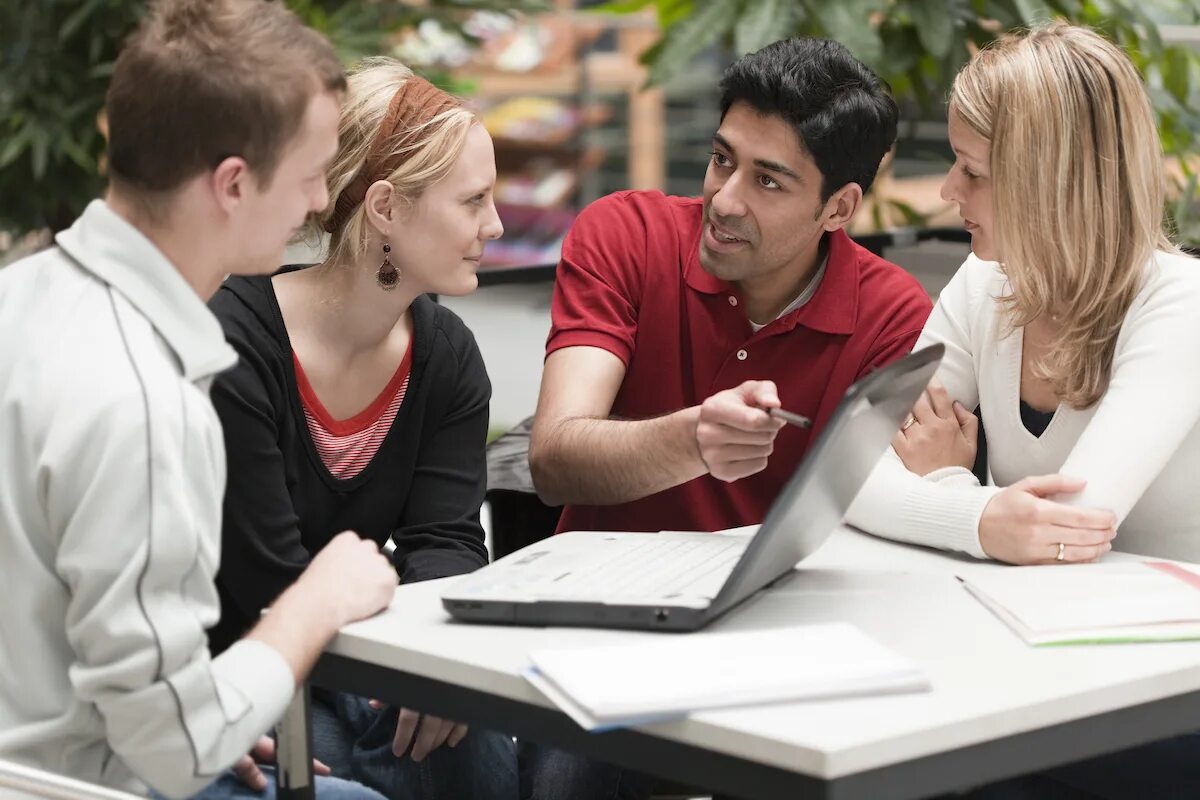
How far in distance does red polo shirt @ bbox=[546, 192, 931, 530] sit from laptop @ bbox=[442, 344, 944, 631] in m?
0.54

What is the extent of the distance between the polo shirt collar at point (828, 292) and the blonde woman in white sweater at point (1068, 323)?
0.24 metres

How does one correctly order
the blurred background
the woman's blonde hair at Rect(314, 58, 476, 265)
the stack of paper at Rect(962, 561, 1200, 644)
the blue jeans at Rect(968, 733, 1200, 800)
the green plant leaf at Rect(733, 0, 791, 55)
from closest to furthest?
the stack of paper at Rect(962, 561, 1200, 644)
the blue jeans at Rect(968, 733, 1200, 800)
the woman's blonde hair at Rect(314, 58, 476, 265)
the green plant leaf at Rect(733, 0, 791, 55)
the blurred background

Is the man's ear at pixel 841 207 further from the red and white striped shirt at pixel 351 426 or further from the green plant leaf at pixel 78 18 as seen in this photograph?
the green plant leaf at pixel 78 18

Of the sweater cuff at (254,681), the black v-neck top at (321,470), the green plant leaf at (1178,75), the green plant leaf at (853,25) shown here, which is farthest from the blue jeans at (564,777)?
the green plant leaf at (1178,75)

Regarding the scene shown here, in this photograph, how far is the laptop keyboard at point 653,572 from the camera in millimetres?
1273

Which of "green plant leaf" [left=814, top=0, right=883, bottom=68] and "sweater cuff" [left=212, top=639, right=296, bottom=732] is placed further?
"green plant leaf" [left=814, top=0, right=883, bottom=68]

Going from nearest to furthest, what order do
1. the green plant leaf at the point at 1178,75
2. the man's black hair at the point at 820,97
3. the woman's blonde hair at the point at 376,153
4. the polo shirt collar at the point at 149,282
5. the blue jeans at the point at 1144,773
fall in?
the polo shirt collar at the point at 149,282, the blue jeans at the point at 1144,773, the woman's blonde hair at the point at 376,153, the man's black hair at the point at 820,97, the green plant leaf at the point at 1178,75

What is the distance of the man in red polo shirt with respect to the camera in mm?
2008

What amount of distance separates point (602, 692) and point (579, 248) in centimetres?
113

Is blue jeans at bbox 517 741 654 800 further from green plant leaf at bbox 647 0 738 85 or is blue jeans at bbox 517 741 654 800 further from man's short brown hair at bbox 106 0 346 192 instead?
green plant leaf at bbox 647 0 738 85

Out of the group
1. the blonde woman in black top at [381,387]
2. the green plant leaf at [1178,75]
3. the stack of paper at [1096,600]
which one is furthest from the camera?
the green plant leaf at [1178,75]

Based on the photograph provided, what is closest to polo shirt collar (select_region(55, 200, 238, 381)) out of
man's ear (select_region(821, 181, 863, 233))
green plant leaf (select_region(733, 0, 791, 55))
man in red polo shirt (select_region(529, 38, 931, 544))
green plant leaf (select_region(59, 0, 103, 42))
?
man in red polo shirt (select_region(529, 38, 931, 544))

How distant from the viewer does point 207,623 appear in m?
1.09

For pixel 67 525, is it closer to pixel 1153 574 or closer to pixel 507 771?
pixel 507 771
